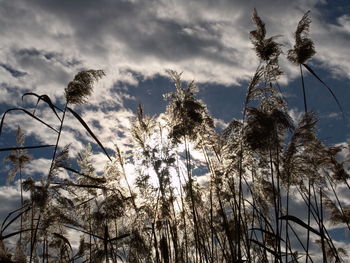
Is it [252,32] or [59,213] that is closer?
[59,213]

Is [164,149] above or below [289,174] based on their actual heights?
above

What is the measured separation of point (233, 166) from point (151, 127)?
1.85 meters

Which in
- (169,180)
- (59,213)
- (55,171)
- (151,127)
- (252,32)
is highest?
(252,32)

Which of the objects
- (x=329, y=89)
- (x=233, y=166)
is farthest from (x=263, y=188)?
(x=329, y=89)

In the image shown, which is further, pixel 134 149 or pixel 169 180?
pixel 134 149

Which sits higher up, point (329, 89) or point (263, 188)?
point (329, 89)

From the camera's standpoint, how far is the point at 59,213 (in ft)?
11.7

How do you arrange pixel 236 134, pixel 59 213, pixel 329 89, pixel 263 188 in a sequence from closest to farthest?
pixel 329 89 < pixel 59 213 < pixel 236 134 < pixel 263 188

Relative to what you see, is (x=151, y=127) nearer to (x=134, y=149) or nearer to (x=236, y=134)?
(x=134, y=149)

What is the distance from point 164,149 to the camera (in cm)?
502

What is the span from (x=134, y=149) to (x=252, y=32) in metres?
2.59

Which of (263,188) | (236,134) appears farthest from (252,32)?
(263,188)

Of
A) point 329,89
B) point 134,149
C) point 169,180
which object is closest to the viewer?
point 329,89

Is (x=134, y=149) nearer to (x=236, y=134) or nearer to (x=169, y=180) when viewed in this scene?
(x=169, y=180)
